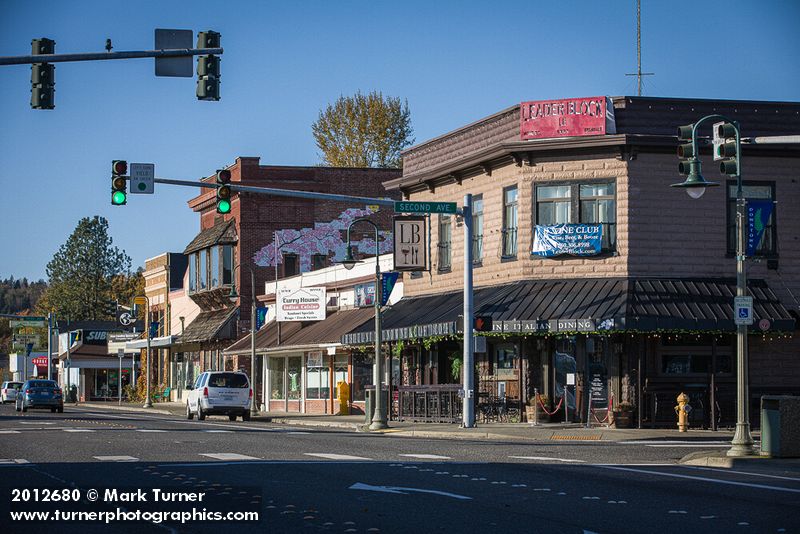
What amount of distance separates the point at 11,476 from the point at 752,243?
21201 mm

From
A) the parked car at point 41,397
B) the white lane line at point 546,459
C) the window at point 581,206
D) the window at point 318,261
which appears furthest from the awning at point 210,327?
the white lane line at point 546,459

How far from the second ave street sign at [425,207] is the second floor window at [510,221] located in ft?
17.7

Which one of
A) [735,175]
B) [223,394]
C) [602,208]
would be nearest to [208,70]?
[735,175]

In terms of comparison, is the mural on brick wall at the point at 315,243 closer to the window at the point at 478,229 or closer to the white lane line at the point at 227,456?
the window at the point at 478,229

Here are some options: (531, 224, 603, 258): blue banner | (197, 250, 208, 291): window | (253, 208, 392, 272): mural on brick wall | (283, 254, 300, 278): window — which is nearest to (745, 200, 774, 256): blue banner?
(531, 224, 603, 258): blue banner

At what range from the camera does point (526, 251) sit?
36781 mm

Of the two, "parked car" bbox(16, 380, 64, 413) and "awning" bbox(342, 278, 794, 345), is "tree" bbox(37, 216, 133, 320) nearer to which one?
"parked car" bbox(16, 380, 64, 413)

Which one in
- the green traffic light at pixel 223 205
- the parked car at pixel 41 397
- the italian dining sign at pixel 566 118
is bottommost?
the parked car at pixel 41 397

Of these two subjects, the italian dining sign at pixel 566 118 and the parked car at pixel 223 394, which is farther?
the parked car at pixel 223 394

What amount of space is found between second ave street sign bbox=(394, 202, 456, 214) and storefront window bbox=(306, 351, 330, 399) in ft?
69.0

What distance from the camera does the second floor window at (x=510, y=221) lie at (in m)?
37.6

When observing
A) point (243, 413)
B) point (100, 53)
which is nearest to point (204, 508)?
point (100, 53)

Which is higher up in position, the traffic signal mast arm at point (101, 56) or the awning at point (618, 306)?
the traffic signal mast arm at point (101, 56)

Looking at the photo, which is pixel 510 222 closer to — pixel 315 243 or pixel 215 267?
pixel 315 243
